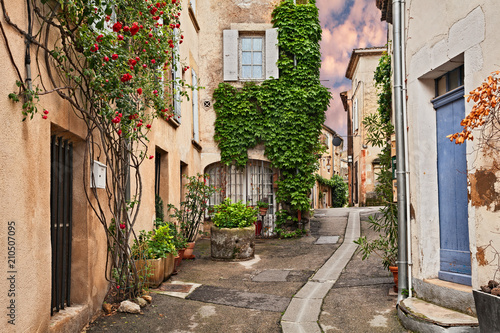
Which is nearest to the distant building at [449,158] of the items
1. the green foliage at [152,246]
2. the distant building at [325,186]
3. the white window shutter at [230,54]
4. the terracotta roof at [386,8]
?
the terracotta roof at [386,8]

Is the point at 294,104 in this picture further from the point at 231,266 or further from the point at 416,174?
the point at 416,174

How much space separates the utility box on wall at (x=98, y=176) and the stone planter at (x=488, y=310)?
3.66 m

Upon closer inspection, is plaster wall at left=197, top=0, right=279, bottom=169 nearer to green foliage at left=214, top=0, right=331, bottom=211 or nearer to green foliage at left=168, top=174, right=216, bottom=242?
green foliage at left=214, top=0, right=331, bottom=211

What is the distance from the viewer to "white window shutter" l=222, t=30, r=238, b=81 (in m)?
12.1

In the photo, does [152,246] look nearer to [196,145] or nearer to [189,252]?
[189,252]

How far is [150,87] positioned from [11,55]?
258cm

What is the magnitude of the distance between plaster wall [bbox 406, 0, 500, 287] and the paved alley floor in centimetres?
89

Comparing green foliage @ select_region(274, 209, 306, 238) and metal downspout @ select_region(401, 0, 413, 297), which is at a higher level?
metal downspout @ select_region(401, 0, 413, 297)

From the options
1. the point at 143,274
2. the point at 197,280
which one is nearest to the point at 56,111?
the point at 143,274

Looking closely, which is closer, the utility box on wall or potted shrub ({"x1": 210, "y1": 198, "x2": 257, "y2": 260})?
the utility box on wall

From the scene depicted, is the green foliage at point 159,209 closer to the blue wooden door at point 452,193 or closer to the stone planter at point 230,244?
the stone planter at point 230,244

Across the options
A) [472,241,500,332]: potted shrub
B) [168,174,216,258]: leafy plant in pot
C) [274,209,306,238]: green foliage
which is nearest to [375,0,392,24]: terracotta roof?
[472,241,500,332]: potted shrub

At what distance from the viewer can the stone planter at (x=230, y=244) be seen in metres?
8.28

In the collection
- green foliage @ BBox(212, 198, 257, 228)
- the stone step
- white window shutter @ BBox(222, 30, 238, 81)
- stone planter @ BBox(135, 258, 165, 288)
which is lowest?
the stone step
